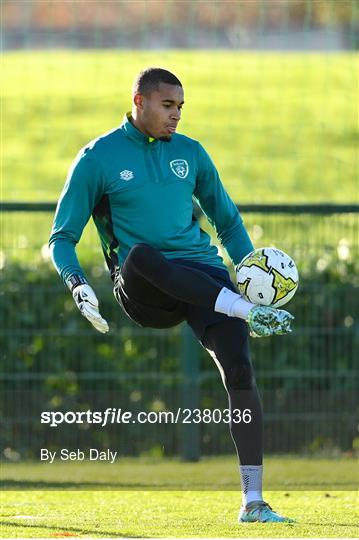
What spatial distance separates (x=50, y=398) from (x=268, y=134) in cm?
1415

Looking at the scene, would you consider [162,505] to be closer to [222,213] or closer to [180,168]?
[222,213]

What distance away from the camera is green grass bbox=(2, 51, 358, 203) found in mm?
22641

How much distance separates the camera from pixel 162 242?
24.7 feet

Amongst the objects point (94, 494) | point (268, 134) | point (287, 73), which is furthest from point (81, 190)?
point (287, 73)

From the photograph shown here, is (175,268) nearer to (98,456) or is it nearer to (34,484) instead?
(34,484)

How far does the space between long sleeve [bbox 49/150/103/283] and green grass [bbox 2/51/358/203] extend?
527 inches

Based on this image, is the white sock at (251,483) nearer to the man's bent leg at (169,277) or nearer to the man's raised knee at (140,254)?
the man's bent leg at (169,277)

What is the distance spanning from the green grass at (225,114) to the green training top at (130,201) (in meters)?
13.2

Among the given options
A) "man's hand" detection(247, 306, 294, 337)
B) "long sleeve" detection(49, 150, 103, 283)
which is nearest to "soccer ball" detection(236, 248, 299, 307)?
"man's hand" detection(247, 306, 294, 337)

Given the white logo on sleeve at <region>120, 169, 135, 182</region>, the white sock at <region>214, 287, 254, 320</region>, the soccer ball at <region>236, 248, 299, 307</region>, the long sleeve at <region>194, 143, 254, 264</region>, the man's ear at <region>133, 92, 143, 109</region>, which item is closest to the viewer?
the white sock at <region>214, 287, 254, 320</region>

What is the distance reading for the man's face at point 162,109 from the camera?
24.9 ft

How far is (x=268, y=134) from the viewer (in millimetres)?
25078

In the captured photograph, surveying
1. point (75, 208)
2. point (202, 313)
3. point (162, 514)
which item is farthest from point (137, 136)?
point (162, 514)

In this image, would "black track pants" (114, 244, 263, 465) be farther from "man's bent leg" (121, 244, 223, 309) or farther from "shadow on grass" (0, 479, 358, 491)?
"shadow on grass" (0, 479, 358, 491)
